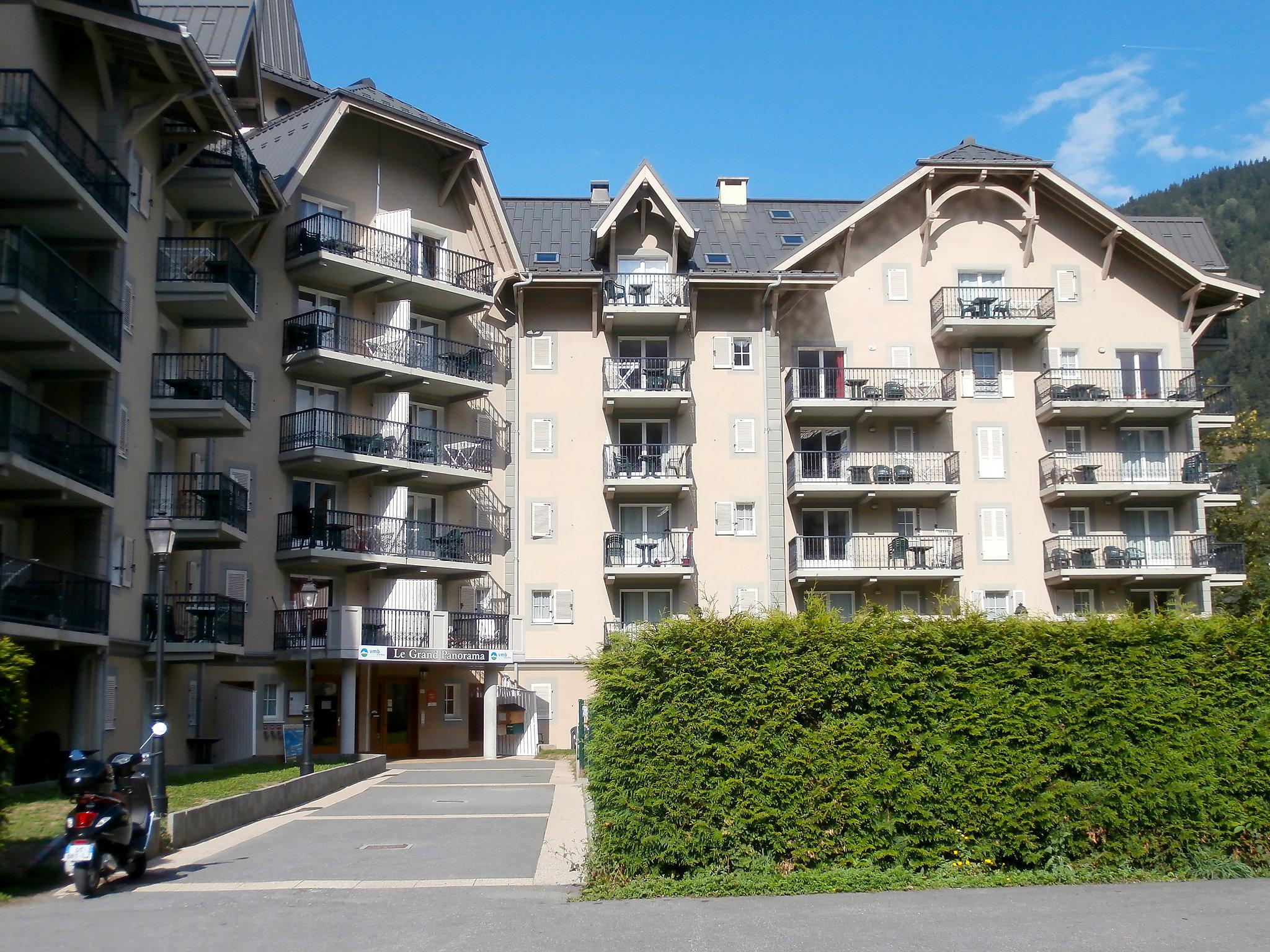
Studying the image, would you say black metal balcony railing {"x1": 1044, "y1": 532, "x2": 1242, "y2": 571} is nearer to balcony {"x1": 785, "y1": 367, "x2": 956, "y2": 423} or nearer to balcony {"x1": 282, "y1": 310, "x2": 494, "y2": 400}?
balcony {"x1": 785, "y1": 367, "x2": 956, "y2": 423}

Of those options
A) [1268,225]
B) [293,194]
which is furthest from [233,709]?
[1268,225]

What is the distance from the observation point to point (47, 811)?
1731cm

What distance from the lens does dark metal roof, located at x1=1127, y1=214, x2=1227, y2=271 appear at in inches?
1930

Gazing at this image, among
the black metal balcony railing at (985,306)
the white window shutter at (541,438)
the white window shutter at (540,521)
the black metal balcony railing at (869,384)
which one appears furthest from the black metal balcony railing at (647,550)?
the black metal balcony railing at (985,306)

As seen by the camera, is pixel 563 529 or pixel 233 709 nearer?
pixel 233 709

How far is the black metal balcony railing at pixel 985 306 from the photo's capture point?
44.7m

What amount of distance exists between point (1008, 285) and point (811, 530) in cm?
1112

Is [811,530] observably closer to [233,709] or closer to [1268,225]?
[233,709]

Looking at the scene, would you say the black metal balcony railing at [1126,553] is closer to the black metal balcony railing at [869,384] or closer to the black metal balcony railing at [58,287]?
the black metal balcony railing at [869,384]

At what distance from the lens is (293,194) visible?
130ft

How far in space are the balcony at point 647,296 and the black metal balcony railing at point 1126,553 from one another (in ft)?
48.8

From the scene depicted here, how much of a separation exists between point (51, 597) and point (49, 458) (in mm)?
2614

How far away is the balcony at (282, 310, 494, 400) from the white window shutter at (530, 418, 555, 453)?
2053 millimetres

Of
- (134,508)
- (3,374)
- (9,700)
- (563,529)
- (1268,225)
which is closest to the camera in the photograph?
(9,700)
